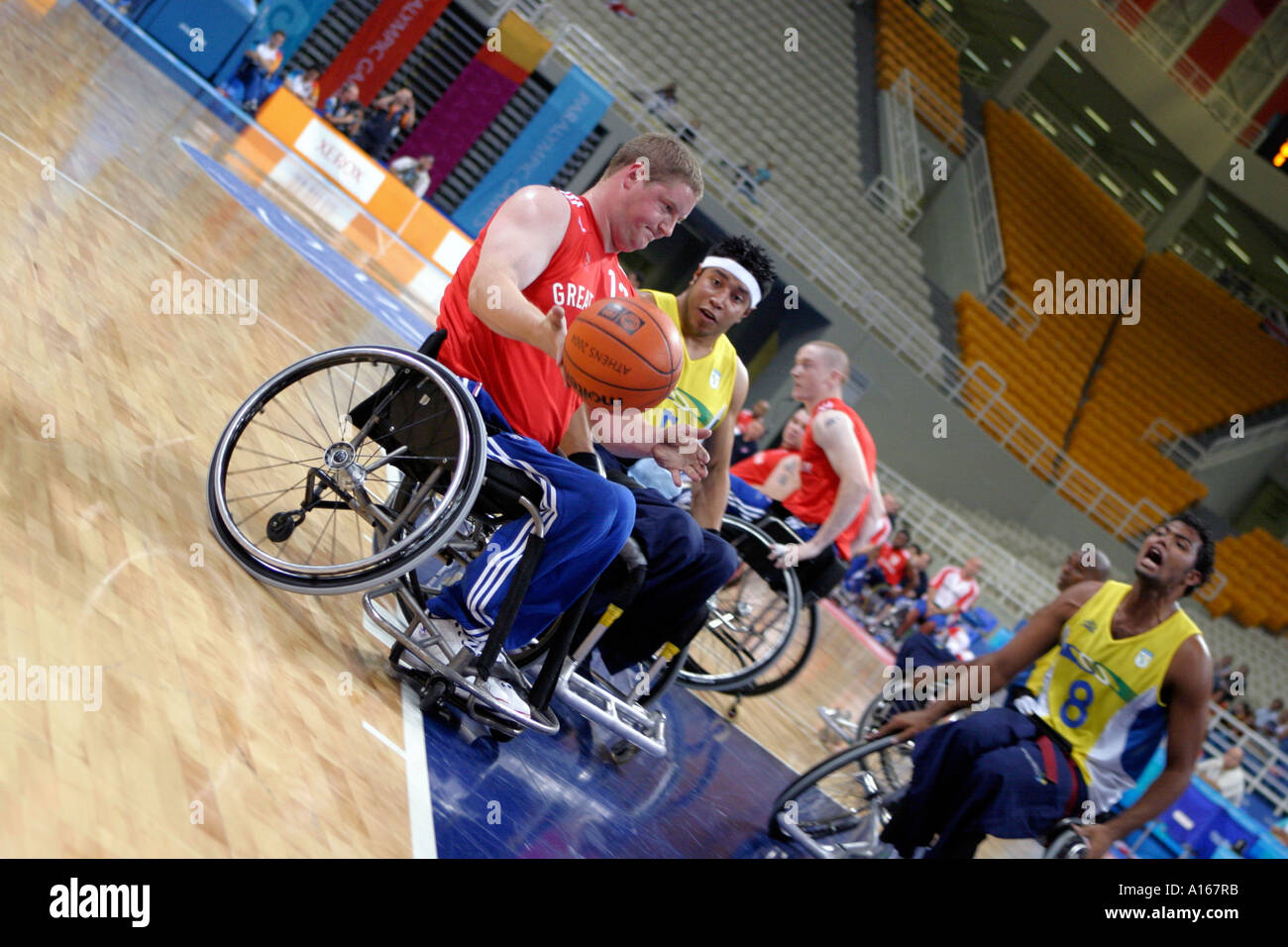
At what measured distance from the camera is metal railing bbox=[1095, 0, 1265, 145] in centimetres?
2050

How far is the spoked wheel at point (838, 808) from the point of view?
11.5 ft

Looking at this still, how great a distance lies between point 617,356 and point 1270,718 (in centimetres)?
1350

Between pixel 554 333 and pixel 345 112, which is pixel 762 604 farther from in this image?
pixel 345 112

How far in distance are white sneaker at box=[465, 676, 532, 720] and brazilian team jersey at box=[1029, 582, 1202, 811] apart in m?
1.57

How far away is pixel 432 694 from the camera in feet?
9.79

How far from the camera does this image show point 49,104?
275 inches

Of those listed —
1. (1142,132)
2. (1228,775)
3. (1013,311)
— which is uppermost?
(1142,132)

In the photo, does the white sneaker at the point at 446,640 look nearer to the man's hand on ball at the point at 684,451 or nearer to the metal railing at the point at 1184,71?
the man's hand on ball at the point at 684,451

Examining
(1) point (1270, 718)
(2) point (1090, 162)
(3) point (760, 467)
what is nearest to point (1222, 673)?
(1) point (1270, 718)

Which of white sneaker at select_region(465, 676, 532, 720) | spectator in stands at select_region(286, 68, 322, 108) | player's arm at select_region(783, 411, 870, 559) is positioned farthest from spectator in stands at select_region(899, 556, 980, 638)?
spectator in stands at select_region(286, 68, 322, 108)

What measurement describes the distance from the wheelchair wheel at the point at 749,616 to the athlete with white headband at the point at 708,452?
563 mm

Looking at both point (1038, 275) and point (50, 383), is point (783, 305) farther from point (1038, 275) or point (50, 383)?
point (50, 383)

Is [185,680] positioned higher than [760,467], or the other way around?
[760,467]
